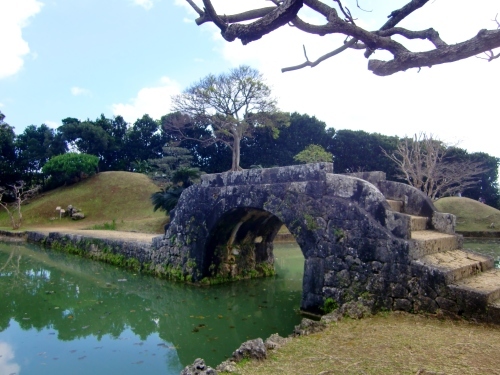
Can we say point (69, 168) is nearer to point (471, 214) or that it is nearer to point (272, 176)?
point (471, 214)

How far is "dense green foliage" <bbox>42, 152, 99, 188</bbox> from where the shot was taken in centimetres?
2964

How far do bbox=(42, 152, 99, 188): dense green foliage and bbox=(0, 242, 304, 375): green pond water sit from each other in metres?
19.9

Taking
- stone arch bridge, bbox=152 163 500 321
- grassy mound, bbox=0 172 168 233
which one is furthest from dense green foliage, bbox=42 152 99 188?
stone arch bridge, bbox=152 163 500 321

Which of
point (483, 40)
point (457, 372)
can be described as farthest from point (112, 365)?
point (483, 40)

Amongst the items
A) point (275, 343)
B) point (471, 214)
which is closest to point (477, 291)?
point (275, 343)

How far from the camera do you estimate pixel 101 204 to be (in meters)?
27.0

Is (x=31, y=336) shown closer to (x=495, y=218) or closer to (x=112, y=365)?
(x=112, y=365)

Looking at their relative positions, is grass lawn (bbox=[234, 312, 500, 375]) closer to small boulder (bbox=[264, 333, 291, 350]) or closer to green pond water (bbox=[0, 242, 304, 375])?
small boulder (bbox=[264, 333, 291, 350])

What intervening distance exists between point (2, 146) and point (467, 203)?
3112 cm

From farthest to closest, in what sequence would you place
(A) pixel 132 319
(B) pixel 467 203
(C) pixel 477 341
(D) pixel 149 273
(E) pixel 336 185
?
(B) pixel 467 203, (D) pixel 149 273, (A) pixel 132 319, (E) pixel 336 185, (C) pixel 477 341

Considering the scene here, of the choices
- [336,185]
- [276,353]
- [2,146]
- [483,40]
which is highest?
[2,146]

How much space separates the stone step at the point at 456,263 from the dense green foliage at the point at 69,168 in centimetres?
2789

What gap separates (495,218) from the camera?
20.2 m

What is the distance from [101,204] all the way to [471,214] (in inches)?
836
